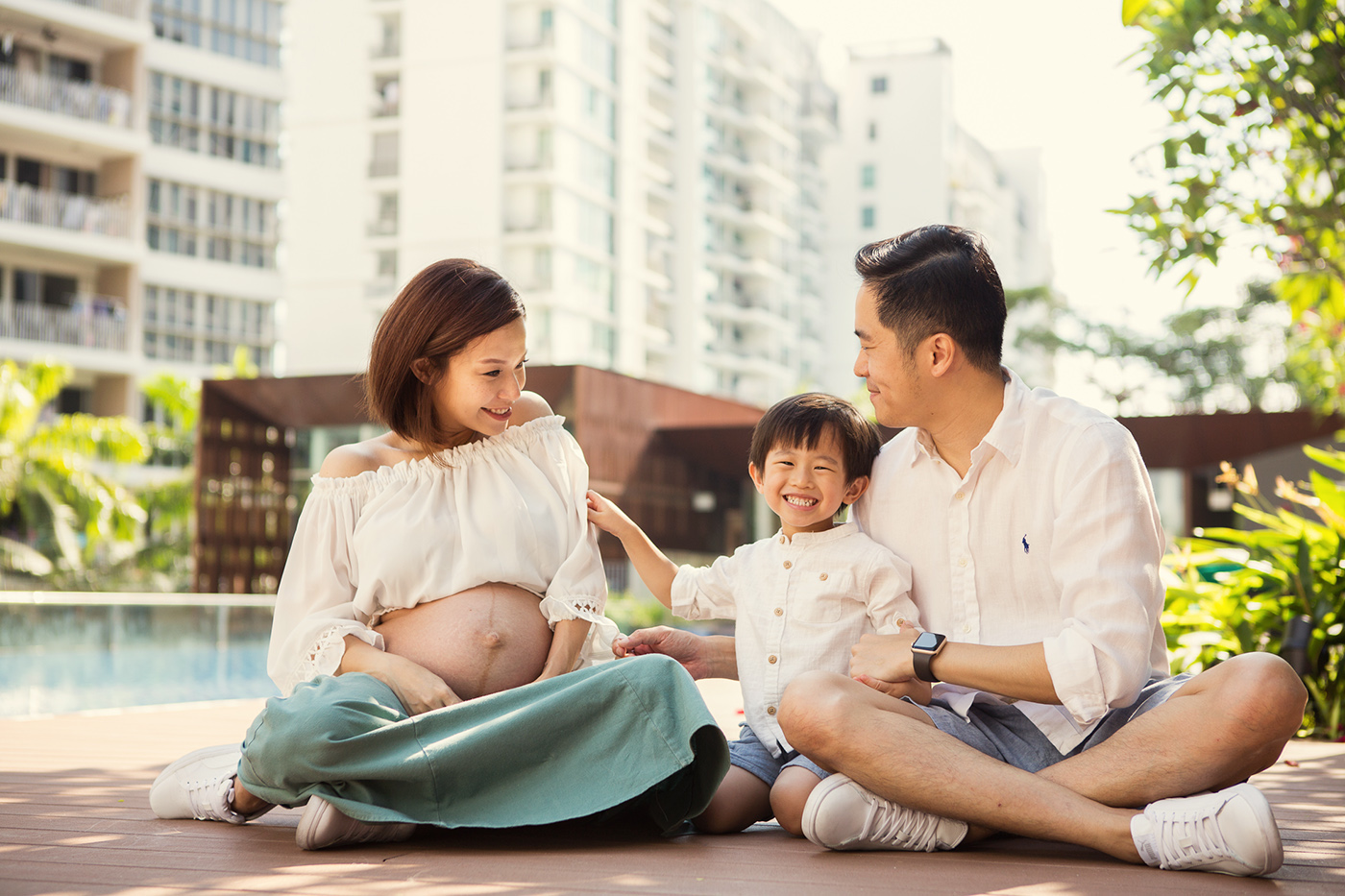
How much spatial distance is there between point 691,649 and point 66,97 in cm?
2814

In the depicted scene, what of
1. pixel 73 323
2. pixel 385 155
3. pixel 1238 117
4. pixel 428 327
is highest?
pixel 385 155

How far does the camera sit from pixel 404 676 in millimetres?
2775

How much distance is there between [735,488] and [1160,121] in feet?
55.2

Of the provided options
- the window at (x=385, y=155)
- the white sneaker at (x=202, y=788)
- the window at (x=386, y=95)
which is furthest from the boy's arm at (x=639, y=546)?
the window at (x=386, y=95)

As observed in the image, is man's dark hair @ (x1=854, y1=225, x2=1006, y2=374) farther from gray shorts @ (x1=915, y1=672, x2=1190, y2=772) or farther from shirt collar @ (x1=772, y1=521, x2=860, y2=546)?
gray shorts @ (x1=915, y1=672, x2=1190, y2=772)

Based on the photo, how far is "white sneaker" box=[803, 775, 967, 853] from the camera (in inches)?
99.8

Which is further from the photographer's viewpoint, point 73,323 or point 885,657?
point 73,323

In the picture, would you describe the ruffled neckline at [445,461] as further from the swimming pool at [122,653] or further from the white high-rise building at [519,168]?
the white high-rise building at [519,168]

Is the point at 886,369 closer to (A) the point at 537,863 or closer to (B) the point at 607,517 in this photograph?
(B) the point at 607,517

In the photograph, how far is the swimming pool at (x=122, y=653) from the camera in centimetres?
797

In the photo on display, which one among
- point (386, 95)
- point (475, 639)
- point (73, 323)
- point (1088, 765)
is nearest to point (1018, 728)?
point (1088, 765)

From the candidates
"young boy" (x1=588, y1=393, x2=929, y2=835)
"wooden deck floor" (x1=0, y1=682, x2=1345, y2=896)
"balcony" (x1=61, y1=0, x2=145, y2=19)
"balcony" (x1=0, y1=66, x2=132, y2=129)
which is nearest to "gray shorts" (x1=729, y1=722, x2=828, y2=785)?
"young boy" (x1=588, y1=393, x2=929, y2=835)

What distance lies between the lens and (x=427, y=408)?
311 cm

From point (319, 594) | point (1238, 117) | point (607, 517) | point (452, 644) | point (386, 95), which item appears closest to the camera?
point (452, 644)
